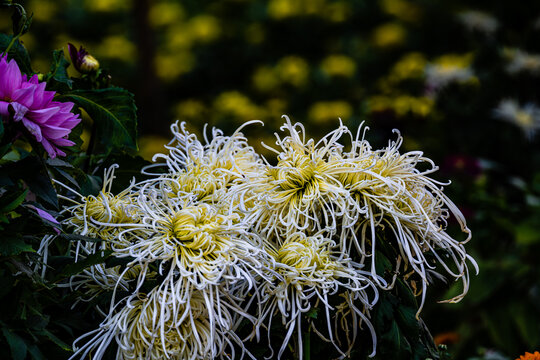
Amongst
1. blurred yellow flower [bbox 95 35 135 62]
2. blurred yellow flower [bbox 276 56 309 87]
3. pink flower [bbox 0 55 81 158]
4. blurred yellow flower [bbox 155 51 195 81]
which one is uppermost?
blurred yellow flower [bbox 276 56 309 87]

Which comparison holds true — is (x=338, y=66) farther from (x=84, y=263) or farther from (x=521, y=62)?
(x=84, y=263)

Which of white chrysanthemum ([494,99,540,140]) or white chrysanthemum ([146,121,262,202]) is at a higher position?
white chrysanthemum ([494,99,540,140])

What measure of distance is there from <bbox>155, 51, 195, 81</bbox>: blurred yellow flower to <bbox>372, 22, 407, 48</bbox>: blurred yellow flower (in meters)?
1.55

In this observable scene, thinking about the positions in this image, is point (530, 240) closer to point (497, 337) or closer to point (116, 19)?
point (497, 337)

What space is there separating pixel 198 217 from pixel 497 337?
181 cm

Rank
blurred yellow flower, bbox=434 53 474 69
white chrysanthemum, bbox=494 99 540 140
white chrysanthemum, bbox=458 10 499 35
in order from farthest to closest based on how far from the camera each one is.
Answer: white chrysanthemum, bbox=458 10 499 35
blurred yellow flower, bbox=434 53 474 69
white chrysanthemum, bbox=494 99 540 140

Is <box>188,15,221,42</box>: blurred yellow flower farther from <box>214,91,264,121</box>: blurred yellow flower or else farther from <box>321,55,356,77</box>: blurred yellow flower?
<box>321,55,356,77</box>: blurred yellow flower

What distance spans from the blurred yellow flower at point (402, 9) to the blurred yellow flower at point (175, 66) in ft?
5.67

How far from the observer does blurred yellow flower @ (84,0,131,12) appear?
5457mm

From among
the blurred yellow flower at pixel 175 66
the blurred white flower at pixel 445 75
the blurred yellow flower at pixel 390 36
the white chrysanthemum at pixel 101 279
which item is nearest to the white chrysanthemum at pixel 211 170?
the white chrysanthemum at pixel 101 279

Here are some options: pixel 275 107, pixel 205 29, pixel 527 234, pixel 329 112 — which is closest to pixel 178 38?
pixel 205 29

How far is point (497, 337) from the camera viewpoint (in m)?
2.29

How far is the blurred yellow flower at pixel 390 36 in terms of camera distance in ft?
16.6

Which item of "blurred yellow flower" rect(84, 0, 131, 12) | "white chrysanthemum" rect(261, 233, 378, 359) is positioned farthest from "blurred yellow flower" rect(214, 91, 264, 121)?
"white chrysanthemum" rect(261, 233, 378, 359)
